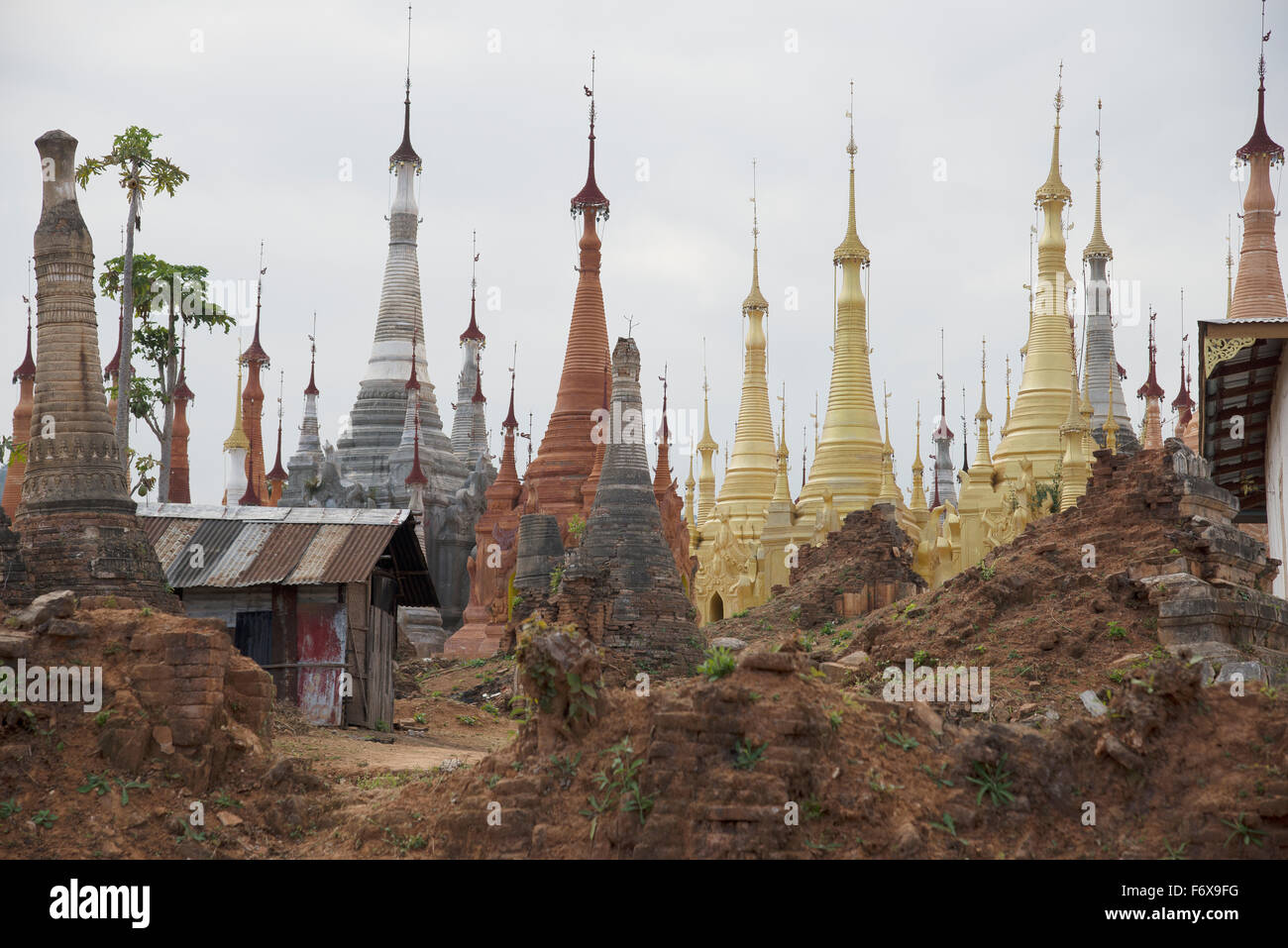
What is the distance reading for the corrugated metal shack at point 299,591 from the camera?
24500 mm

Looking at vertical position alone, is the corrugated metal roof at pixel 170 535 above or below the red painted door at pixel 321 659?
above

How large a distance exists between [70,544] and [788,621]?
15.5 m

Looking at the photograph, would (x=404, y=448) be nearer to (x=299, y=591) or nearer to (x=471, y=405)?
(x=471, y=405)

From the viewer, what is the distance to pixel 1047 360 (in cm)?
4556

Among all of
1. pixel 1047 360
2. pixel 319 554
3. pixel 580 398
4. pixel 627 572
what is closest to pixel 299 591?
pixel 319 554

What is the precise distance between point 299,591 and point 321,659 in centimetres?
111

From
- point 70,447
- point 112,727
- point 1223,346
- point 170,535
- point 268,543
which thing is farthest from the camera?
point 170,535

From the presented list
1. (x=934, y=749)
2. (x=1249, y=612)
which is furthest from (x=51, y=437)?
(x=1249, y=612)

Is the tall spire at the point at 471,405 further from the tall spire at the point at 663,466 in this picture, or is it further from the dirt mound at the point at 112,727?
the dirt mound at the point at 112,727

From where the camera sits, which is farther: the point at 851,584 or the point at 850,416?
the point at 850,416

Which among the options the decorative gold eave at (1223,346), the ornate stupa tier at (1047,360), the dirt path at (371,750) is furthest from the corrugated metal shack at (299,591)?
the ornate stupa tier at (1047,360)

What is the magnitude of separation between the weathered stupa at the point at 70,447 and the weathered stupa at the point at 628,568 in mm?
8004
